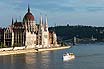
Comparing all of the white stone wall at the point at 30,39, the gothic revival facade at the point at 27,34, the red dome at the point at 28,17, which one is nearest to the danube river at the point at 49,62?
the gothic revival facade at the point at 27,34

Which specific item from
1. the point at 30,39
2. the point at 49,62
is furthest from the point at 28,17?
the point at 49,62

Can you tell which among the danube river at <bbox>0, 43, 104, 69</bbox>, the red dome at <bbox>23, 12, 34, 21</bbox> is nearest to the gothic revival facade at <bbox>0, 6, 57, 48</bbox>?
the red dome at <bbox>23, 12, 34, 21</bbox>

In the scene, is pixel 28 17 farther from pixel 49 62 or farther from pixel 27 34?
pixel 49 62

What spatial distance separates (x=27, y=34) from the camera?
346 feet

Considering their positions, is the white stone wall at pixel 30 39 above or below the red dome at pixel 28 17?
below

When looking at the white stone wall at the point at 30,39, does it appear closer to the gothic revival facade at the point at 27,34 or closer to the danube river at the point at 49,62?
the gothic revival facade at the point at 27,34

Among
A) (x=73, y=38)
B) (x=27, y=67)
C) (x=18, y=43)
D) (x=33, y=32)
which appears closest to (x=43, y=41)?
(x=33, y=32)

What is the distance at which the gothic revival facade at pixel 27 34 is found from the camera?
10075 cm

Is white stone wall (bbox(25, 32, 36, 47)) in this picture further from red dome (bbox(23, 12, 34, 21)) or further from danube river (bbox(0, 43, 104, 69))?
danube river (bbox(0, 43, 104, 69))

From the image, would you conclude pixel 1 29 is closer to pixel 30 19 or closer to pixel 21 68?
pixel 30 19

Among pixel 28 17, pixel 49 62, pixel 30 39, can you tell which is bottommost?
pixel 49 62

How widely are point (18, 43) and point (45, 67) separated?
50083mm

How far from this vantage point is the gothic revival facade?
100750 mm

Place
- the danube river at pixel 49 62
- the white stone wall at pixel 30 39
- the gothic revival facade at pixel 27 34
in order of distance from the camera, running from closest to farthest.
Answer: the danube river at pixel 49 62 < the gothic revival facade at pixel 27 34 < the white stone wall at pixel 30 39
